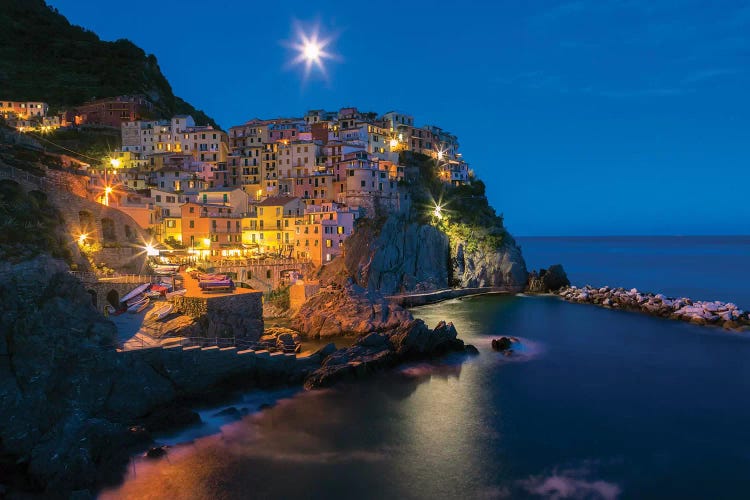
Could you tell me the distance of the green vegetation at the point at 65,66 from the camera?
8925 cm

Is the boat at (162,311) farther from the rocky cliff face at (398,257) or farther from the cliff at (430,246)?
the rocky cliff face at (398,257)

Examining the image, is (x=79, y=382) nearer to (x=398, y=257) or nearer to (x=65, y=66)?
(x=398, y=257)

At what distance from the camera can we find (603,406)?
85.5 ft

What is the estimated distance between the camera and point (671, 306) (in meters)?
49.8

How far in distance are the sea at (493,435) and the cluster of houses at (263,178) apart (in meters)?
28.7

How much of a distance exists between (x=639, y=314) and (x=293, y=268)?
35.5 m

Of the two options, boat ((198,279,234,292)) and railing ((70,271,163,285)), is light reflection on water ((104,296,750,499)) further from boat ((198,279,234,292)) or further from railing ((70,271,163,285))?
railing ((70,271,163,285))

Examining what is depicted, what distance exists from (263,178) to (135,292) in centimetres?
4412

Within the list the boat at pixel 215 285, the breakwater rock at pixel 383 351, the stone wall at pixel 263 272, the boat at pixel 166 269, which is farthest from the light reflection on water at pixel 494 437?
the stone wall at pixel 263 272

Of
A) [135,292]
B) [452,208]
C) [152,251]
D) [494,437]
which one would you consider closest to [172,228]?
[152,251]

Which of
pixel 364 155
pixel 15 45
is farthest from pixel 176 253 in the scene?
pixel 15 45

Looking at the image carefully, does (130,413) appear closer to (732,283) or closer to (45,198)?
(45,198)

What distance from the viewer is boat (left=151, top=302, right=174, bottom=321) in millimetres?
26453

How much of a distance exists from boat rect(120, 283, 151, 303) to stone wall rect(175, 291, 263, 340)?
2.73 m
